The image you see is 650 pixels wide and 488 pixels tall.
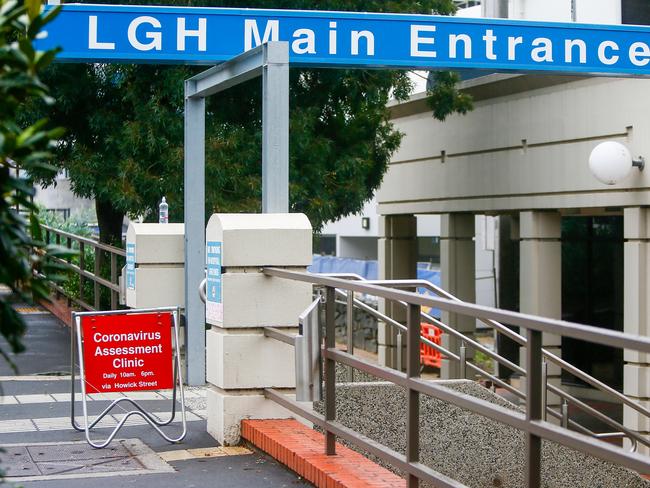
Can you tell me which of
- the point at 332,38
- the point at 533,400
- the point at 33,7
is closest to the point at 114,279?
the point at 332,38

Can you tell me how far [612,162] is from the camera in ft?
46.8

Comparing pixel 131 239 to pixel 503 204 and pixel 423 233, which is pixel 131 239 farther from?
pixel 423 233

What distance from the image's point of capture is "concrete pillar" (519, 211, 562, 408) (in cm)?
1703

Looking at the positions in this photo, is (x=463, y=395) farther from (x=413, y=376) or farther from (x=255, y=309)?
(x=255, y=309)

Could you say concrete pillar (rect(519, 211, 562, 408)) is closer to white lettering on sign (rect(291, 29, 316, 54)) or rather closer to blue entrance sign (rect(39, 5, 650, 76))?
blue entrance sign (rect(39, 5, 650, 76))

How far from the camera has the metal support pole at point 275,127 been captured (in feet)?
28.8

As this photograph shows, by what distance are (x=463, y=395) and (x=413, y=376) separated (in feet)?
1.51

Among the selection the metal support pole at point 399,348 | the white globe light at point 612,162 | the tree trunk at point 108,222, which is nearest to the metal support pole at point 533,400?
the metal support pole at point 399,348

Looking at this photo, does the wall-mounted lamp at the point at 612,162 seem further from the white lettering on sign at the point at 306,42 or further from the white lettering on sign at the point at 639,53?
the white lettering on sign at the point at 306,42

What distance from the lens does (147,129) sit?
15.6 meters

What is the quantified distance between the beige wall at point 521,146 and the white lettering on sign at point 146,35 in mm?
6815

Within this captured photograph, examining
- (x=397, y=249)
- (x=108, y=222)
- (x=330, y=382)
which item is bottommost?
(x=330, y=382)

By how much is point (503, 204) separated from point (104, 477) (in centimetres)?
1203

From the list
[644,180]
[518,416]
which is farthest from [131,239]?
[518,416]
